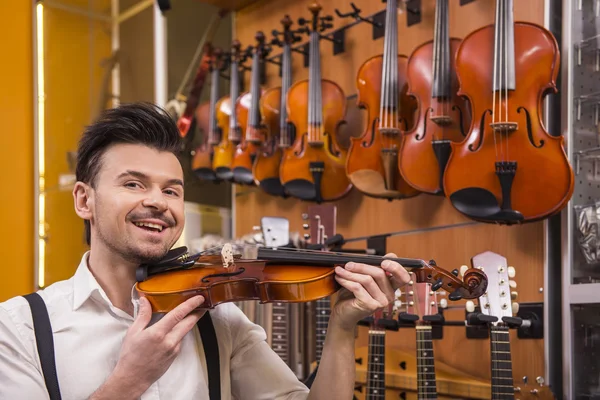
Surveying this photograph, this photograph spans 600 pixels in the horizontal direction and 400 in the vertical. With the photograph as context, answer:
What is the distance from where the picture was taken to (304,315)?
10.9 ft

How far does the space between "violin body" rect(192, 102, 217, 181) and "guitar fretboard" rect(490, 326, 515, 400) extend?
223cm

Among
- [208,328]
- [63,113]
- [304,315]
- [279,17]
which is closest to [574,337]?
[304,315]

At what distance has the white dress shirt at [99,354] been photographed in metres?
1.61

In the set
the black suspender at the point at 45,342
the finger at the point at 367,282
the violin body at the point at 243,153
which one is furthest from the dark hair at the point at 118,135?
the violin body at the point at 243,153

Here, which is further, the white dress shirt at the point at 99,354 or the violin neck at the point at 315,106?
the violin neck at the point at 315,106

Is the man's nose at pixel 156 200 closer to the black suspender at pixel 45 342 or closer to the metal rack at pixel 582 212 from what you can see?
the black suspender at pixel 45 342

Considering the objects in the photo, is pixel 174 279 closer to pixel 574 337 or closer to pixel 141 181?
pixel 141 181

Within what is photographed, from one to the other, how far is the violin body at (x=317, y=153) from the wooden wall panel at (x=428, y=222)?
6.4 inches

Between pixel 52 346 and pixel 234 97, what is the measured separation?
8.21ft

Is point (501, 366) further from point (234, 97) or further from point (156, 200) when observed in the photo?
point (234, 97)

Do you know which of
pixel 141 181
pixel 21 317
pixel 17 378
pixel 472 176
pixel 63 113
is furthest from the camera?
pixel 63 113

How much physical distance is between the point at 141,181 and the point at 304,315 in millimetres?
1660

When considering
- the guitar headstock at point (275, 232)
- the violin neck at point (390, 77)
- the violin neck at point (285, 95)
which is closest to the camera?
the violin neck at point (390, 77)

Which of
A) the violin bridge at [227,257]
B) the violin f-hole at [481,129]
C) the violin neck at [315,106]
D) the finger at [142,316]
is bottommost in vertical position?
the finger at [142,316]
